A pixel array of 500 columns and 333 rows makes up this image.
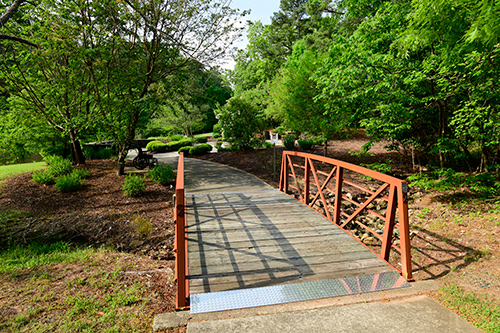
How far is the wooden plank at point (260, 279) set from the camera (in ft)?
11.3

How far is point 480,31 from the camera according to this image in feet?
12.1

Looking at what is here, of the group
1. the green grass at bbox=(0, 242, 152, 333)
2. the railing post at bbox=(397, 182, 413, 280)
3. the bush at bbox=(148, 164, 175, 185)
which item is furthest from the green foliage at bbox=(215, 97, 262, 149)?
the railing post at bbox=(397, 182, 413, 280)

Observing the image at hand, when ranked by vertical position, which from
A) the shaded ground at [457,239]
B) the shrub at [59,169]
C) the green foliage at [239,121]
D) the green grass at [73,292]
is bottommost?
the shaded ground at [457,239]

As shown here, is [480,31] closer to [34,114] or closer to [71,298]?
[71,298]

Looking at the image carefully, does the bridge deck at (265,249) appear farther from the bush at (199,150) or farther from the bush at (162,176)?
the bush at (199,150)

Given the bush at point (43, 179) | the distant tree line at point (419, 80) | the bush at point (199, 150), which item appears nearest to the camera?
the distant tree line at point (419, 80)

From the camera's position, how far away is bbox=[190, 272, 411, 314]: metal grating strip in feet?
10.3

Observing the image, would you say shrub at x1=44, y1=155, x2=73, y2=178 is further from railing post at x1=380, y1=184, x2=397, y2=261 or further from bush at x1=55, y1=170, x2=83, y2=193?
railing post at x1=380, y1=184, x2=397, y2=261

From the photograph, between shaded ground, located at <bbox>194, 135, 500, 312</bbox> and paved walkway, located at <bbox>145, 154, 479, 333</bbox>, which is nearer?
paved walkway, located at <bbox>145, 154, 479, 333</bbox>

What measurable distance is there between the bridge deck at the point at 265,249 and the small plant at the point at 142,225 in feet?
3.74

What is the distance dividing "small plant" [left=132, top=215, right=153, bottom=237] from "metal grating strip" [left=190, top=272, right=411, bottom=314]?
3559 mm

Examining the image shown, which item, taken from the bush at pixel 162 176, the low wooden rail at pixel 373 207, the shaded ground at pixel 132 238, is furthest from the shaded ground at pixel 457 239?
the bush at pixel 162 176

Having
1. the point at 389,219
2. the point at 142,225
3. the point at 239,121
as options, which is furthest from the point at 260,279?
the point at 239,121

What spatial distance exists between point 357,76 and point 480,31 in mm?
4877
